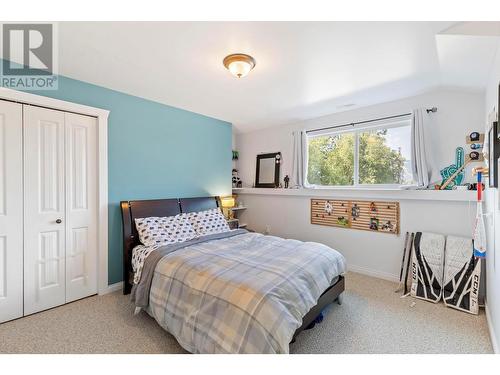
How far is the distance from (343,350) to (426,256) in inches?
64.0

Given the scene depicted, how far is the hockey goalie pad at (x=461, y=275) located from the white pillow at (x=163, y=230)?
287 cm

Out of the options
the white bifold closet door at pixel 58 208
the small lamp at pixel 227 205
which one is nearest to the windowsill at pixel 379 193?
the small lamp at pixel 227 205

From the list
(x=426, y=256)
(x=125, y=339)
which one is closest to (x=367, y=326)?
(x=426, y=256)

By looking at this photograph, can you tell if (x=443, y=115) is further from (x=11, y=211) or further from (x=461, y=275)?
(x=11, y=211)

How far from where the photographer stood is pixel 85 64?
218cm

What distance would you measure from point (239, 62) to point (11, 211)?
2480 millimetres

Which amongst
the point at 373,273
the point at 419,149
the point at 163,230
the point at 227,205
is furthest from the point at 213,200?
the point at 419,149

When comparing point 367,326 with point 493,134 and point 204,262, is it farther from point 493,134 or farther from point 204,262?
point 493,134

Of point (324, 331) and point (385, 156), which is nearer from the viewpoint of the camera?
point (324, 331)

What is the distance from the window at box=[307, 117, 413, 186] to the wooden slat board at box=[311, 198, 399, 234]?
34 cm

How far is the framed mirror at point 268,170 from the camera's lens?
4.31 meters

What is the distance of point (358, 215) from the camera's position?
338 cm

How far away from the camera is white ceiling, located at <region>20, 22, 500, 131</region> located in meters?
1.66

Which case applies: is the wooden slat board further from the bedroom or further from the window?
the window
